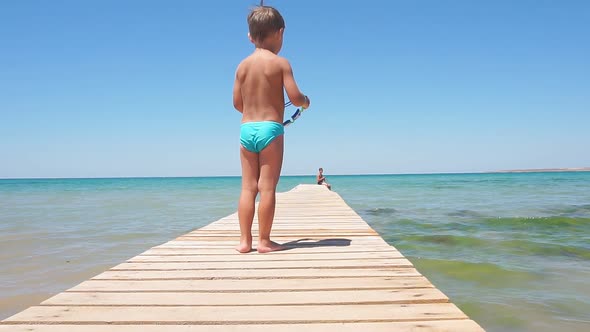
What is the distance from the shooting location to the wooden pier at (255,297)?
5.24 feet

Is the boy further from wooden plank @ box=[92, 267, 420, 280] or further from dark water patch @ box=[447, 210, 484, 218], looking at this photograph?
dark water patch @ box=[447, 210, 484, 218]

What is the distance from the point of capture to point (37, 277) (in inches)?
199

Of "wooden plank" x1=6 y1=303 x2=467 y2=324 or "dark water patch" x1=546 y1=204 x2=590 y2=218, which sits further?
"dark water patch" x1=546 y1=204 x2=590 y2=218

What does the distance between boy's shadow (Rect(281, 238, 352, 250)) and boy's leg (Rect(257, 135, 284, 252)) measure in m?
0.27

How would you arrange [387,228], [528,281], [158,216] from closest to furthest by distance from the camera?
[528,281] → [387,228] → [158,216]

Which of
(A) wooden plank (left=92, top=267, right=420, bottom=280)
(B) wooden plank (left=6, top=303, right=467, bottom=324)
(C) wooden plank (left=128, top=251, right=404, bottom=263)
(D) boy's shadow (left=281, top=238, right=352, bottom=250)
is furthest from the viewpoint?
(D) boy's shadow (left=281, top=238, right=352, bottom=250)

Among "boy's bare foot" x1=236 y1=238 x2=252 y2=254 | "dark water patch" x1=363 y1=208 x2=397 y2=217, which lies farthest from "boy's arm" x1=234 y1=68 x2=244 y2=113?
"dark water patch" x1=363 y1=208 x2=397 y2=217

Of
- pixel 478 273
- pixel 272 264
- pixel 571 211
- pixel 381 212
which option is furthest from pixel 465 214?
pixel 272 264

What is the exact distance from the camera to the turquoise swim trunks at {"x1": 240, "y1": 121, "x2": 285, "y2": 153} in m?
3.02

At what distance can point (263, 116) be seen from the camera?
3.07 m

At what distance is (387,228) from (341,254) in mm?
6668

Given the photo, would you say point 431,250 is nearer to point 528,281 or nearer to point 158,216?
point 528,281

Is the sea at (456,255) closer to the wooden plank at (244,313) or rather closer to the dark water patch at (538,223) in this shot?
the dark water patch at (538,223)

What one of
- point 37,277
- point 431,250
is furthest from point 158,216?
point 431,250
